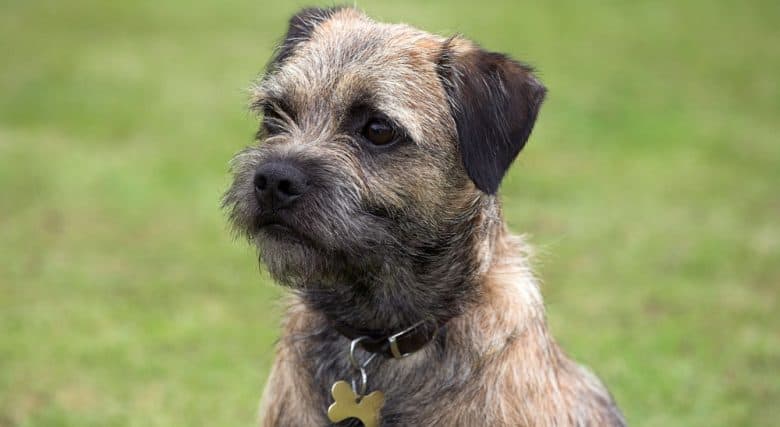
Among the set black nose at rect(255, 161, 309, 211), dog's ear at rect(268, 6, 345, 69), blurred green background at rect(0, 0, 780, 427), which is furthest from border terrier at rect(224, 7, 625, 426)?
blurred green background at rect(0, 0, 780, 427)

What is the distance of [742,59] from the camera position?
16672mm

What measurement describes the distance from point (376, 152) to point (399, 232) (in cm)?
33

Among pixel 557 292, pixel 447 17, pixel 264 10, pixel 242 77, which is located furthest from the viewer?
pixel 264 10

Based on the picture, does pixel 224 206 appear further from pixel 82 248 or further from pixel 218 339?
pixel 82 248

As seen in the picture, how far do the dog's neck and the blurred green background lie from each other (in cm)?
120

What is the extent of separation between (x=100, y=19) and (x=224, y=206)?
572 inches

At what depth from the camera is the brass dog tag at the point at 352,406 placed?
4.05 meters

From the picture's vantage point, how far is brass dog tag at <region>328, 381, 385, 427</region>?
160 inches

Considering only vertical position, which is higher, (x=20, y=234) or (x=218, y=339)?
(x=20, y=234)

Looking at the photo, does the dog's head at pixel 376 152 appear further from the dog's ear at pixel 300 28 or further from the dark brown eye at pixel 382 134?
the dog's ear at pixel 300 28

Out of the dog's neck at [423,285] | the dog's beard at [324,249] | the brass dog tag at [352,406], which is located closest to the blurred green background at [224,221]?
the dog's beard at [324,249]

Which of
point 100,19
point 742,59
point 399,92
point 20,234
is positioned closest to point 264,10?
point 100,19

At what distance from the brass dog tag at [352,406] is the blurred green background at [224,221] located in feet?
4.39

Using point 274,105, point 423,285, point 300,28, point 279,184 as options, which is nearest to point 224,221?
point 300,28
